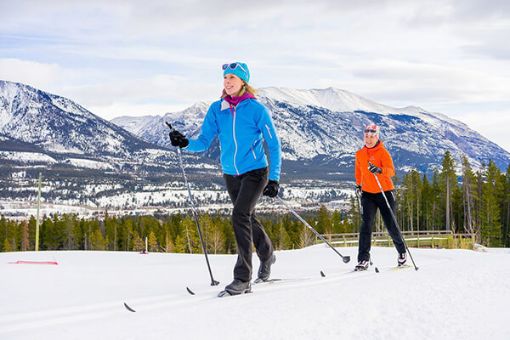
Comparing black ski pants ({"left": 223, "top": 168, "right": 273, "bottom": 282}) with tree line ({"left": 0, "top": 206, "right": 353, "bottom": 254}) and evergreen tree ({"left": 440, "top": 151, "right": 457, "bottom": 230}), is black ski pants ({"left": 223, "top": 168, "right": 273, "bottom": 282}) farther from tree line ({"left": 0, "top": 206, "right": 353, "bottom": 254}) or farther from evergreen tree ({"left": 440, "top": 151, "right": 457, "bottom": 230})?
tree line ({"left": 0, "top": 206, "right": 353, "bottom": 254})

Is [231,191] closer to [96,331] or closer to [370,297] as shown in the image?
[370,297]

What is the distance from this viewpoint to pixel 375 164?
294 inches

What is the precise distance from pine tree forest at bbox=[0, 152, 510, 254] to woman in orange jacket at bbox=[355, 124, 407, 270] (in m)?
45.8

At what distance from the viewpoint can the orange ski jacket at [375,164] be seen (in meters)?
7.38

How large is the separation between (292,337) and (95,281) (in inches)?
172

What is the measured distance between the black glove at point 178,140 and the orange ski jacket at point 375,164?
8.71 feet

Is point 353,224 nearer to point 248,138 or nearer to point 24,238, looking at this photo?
point 24,238

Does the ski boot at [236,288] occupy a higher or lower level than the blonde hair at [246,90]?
lower

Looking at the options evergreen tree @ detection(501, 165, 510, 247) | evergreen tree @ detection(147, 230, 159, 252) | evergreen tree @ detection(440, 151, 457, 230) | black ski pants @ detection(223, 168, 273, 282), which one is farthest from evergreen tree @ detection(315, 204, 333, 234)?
black ski pants @ detection(223, 168, 273, 282)

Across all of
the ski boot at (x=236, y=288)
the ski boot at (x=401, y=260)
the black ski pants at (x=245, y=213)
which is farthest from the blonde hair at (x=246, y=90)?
the ski boot at (x=401, y=260)

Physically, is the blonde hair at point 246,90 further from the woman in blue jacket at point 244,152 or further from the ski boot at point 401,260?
the ski boot at point 401,260

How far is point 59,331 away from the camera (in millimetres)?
3432

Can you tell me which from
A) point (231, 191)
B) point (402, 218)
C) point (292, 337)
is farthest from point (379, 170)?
point (402, 218)

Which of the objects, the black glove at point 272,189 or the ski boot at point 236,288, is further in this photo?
the black glove at point 272,189
